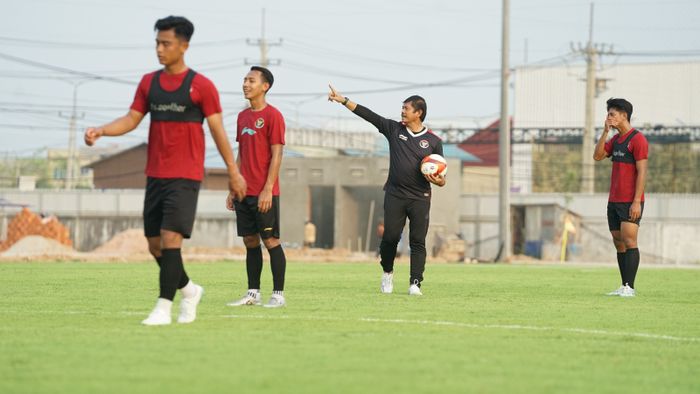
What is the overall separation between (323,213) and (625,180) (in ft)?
130

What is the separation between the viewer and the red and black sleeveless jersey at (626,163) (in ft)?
46.1

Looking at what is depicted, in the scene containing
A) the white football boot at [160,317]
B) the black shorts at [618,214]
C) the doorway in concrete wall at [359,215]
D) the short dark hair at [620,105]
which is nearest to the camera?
the white football boot at [160,317]

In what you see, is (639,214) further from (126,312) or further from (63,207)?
(63,207)

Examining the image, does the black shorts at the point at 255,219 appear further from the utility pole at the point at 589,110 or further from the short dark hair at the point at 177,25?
the utility pole at the point at 589,110

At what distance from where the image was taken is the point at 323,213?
Answer: 53438 millimetres

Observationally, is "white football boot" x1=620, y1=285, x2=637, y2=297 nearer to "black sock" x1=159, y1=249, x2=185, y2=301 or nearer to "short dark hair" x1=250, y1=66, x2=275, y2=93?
"short dark hair" x1=250, y1=66, x2=275, y2=93

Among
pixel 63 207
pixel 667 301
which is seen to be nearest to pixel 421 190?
pixel 667 301

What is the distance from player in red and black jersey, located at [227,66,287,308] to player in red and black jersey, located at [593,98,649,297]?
4.70m

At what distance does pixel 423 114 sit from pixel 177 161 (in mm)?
5129

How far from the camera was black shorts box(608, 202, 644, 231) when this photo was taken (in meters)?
14.2

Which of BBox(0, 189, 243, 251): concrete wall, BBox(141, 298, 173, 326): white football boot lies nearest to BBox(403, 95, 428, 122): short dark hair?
BBox(141, 298, 173, 326): white football boot

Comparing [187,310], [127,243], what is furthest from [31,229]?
[187,310]

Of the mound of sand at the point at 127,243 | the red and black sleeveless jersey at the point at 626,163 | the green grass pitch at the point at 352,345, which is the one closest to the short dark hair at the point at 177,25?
the green grass pitch at the point at 352,345

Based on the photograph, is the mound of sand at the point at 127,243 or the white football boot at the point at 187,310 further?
the mound of sand at the point at 127,243
